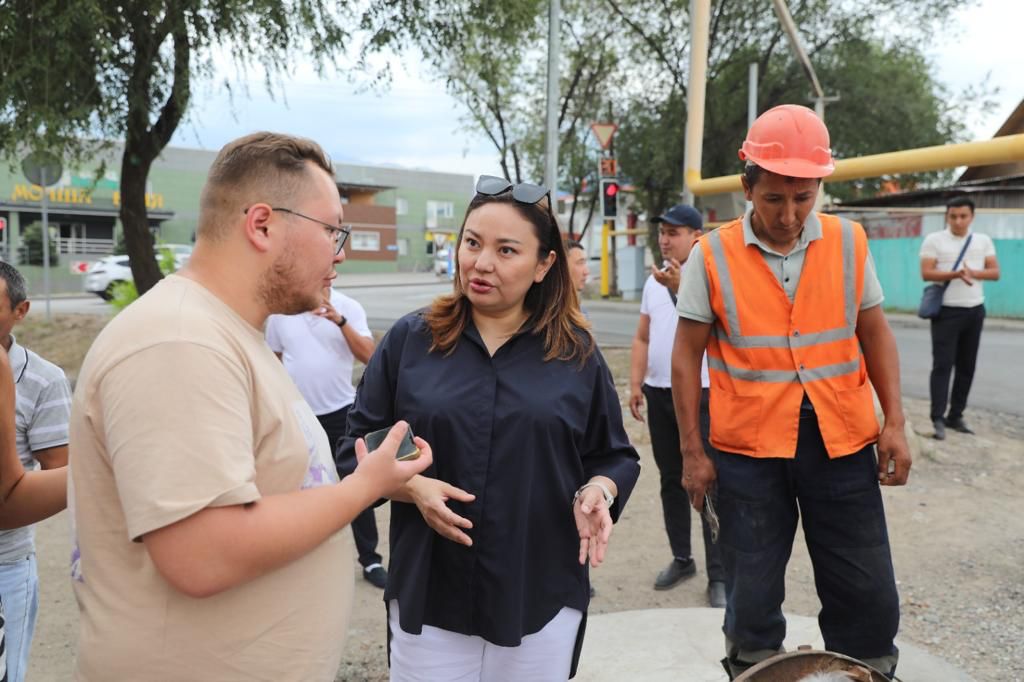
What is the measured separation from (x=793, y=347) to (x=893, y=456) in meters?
0.51

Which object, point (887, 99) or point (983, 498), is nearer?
point (983, 498)

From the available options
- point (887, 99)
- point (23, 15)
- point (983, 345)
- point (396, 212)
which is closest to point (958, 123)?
point (887, 99)

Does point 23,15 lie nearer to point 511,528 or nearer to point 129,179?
point 129,179

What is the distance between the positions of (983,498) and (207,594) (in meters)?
6.28

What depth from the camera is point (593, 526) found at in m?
2.20

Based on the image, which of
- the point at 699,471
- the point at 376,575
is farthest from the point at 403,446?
the point at 376,575

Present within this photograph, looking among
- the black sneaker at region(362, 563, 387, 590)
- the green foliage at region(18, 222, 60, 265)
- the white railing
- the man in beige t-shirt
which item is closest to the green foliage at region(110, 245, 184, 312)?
the black sneaker at region(362, 563, 387, 590)

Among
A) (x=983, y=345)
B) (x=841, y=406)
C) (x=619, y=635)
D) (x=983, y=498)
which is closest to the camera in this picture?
(x=841, y=406)

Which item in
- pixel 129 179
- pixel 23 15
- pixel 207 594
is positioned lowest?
pixel 207 594

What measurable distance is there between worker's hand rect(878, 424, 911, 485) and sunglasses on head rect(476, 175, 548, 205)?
4.62 feet

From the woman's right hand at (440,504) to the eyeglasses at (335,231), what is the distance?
0.67 metres

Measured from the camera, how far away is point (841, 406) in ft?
9.05

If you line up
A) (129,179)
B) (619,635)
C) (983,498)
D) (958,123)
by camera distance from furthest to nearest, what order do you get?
(958,123), (129,179), (983,498), (619,635)

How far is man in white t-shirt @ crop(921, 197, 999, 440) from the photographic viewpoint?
297 inches
